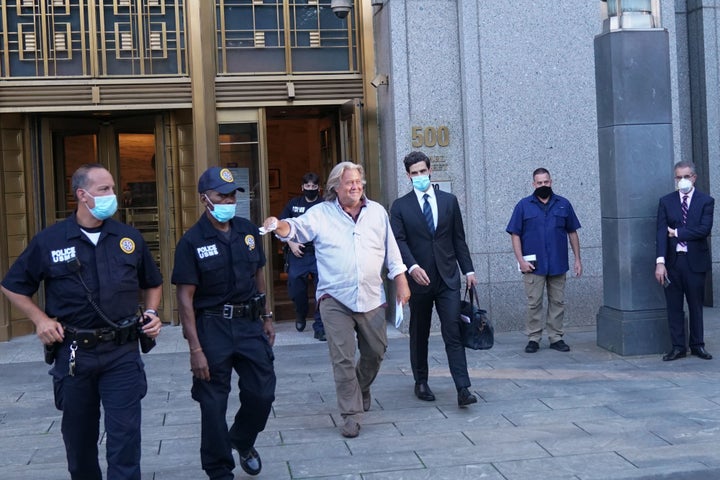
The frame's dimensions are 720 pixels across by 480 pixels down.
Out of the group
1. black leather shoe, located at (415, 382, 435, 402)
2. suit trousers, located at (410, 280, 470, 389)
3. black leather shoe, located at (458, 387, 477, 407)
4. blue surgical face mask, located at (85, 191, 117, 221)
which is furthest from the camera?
black leather shoe, located at (415, 382, 435, 402)

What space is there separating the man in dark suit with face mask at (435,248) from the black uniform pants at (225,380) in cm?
197

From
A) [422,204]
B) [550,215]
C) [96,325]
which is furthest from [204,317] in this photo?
[550,215]

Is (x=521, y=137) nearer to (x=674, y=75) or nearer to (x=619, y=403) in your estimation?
(x=674, y=75)

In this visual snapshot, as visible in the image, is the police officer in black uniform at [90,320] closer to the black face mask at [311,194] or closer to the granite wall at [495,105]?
the black face mask at [311,194]

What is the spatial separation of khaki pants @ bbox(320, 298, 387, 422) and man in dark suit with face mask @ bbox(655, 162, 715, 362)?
320cm

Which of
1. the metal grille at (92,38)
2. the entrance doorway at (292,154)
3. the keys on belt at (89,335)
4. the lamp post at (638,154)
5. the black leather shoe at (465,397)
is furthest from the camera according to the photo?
the entrance doorway at (292,154)

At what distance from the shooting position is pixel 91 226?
16.0 ft

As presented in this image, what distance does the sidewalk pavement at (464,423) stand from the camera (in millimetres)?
5711

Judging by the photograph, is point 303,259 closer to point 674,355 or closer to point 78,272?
point 674,355

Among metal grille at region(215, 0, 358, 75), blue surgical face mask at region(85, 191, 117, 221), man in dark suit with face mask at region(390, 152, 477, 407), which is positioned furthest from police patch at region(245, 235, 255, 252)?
metal grille at region(215, 0, 358, 75)

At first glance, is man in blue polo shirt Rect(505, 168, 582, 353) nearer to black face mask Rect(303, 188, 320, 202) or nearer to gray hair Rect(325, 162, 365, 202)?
black face mask Rect(303, 188, 320, 202)

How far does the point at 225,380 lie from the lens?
17.5 ft

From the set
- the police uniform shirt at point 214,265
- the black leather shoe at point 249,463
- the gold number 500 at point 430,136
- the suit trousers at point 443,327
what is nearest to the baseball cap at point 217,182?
the police uniform shirt at point 214,265

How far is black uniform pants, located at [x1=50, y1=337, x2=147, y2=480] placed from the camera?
185 inches
